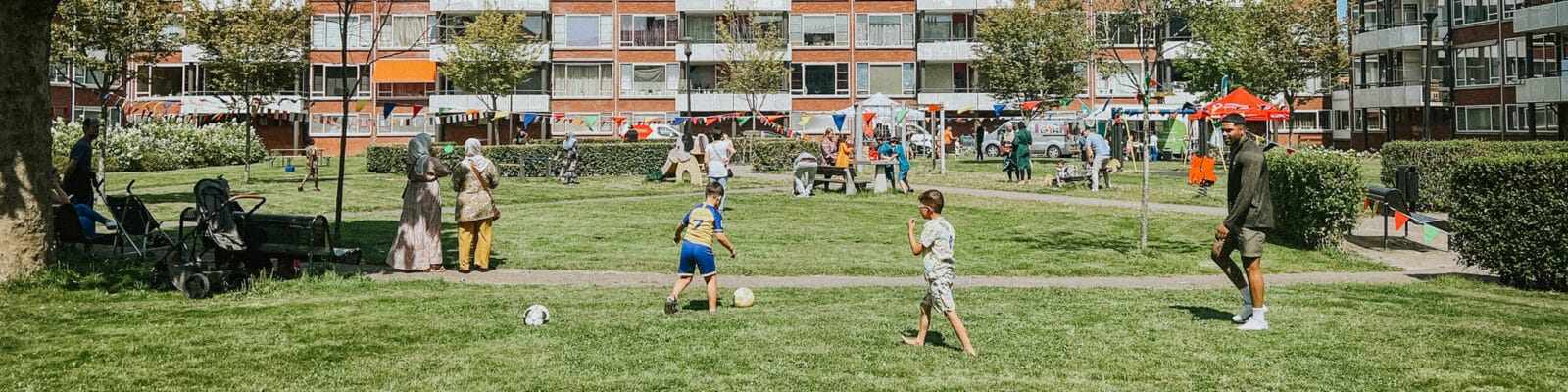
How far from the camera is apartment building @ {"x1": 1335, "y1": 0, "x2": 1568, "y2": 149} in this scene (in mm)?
44181

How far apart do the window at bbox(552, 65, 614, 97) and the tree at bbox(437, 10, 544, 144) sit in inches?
304

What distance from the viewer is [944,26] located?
6116 cm

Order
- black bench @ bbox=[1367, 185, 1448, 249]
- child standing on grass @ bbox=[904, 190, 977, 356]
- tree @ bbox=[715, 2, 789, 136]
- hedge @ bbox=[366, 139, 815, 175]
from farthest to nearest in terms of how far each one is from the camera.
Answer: tree @ bbox=[715, 2, 789, 136], hedge @ bbox=[366, 139, 815, 175], black bench @ bbox=[1367, 185, 1448, 249], child standing on grass @ bbox=[904, 190, 977, 356]

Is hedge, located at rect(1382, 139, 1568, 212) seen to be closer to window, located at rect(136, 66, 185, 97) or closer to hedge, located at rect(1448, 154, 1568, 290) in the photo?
hedge, located at rect(1448, 154, 1568, 290)

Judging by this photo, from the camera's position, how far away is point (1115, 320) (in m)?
9.05

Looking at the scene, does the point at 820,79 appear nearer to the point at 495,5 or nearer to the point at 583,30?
the point at 583,30

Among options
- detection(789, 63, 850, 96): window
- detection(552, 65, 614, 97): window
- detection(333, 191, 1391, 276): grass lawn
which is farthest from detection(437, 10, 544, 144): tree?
detection(333, 191, 1391, 276): grass lawn

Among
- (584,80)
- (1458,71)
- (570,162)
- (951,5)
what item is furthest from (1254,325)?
(584,80)

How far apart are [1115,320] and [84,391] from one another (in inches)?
270

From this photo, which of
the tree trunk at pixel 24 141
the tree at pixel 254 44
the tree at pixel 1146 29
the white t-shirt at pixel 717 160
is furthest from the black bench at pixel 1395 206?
the tree at pixel 254 44

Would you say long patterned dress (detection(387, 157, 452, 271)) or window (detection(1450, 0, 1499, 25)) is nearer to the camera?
long patterned dress (detection(387, 157, 452, 271))

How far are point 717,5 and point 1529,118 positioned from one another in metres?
35.3

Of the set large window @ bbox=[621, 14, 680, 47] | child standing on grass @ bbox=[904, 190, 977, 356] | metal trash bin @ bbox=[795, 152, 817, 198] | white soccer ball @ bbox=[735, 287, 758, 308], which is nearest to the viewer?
child standing on grass @ bbox=[904, 190, 977, 356]

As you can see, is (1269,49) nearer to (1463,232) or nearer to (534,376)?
(1463,232)
